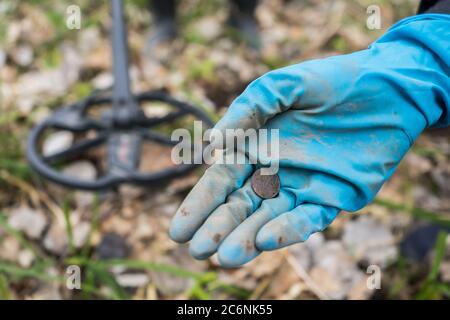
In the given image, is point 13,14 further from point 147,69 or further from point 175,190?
point 175,190

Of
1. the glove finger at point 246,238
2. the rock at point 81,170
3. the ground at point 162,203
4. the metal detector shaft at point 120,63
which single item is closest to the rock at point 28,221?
the ground at point 162,203

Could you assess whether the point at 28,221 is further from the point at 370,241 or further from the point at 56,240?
the point at 370,241

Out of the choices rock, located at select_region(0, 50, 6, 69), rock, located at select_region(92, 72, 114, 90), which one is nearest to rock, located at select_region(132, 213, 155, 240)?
rock, located at select_region(92, 72, 114, 90)

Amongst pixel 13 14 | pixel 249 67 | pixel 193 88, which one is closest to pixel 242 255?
pixel 193 88

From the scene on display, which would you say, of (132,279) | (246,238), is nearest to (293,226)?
(246,238)

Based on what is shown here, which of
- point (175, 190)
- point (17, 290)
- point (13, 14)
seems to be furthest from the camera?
point (13, 14)

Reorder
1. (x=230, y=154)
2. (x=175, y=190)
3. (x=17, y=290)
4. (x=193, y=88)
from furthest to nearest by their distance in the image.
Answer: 1. (x=193, y=88)
2. (x=175, y=190)
3. (x=17, y=290)
4. (x=230, y=154)

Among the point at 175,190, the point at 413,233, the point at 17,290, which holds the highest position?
the point at 175,190
